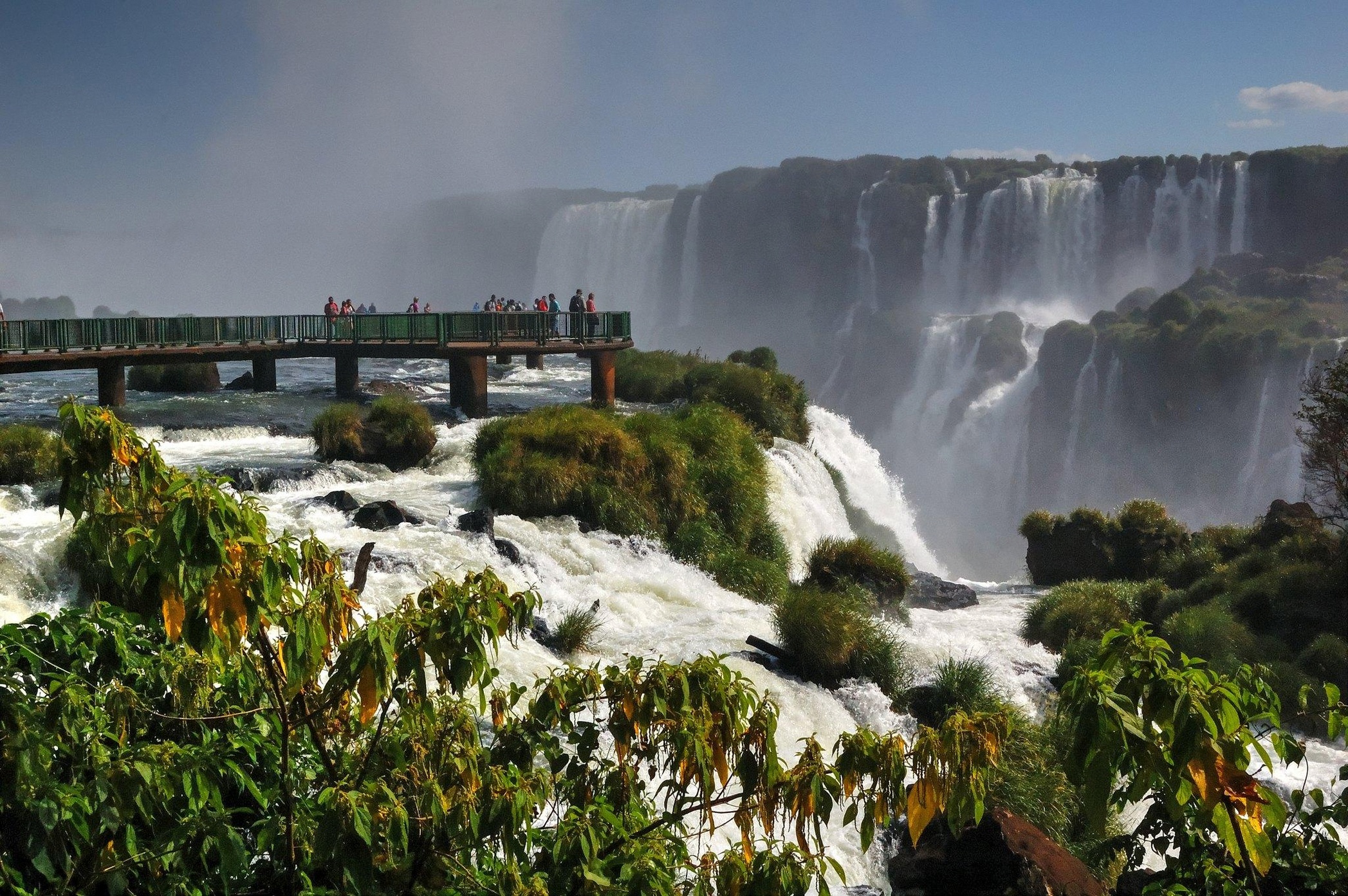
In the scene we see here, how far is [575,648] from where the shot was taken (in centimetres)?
1209

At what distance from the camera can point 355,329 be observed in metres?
29.2

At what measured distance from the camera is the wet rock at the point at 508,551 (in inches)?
576

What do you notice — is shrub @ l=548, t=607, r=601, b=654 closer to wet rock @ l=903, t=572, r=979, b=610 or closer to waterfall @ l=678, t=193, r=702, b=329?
wet rock @ l=903, t=572, r=979, b=610

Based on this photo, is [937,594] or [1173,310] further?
[1173,310]

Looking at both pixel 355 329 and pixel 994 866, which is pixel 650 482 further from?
pixel 355 329

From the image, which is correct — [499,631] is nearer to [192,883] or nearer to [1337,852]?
[192,883]

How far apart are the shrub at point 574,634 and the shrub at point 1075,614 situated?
7457mm

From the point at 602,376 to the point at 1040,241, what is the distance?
48416mm

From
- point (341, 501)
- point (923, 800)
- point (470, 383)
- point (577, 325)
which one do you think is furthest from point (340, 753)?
point (577, 325)

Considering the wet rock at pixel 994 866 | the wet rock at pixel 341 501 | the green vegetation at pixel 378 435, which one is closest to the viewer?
the wet rock at pixel 994 866

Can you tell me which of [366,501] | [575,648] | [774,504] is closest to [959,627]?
[774,504]

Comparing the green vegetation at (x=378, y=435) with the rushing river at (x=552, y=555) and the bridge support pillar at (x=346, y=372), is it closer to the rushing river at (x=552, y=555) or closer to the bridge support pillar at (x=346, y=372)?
the rushing river at (x=552, y=555)

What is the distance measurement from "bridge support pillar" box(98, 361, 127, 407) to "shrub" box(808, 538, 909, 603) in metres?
16.6

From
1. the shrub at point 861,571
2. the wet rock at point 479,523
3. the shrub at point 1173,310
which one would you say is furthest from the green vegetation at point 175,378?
the shrub at point 1173,310
